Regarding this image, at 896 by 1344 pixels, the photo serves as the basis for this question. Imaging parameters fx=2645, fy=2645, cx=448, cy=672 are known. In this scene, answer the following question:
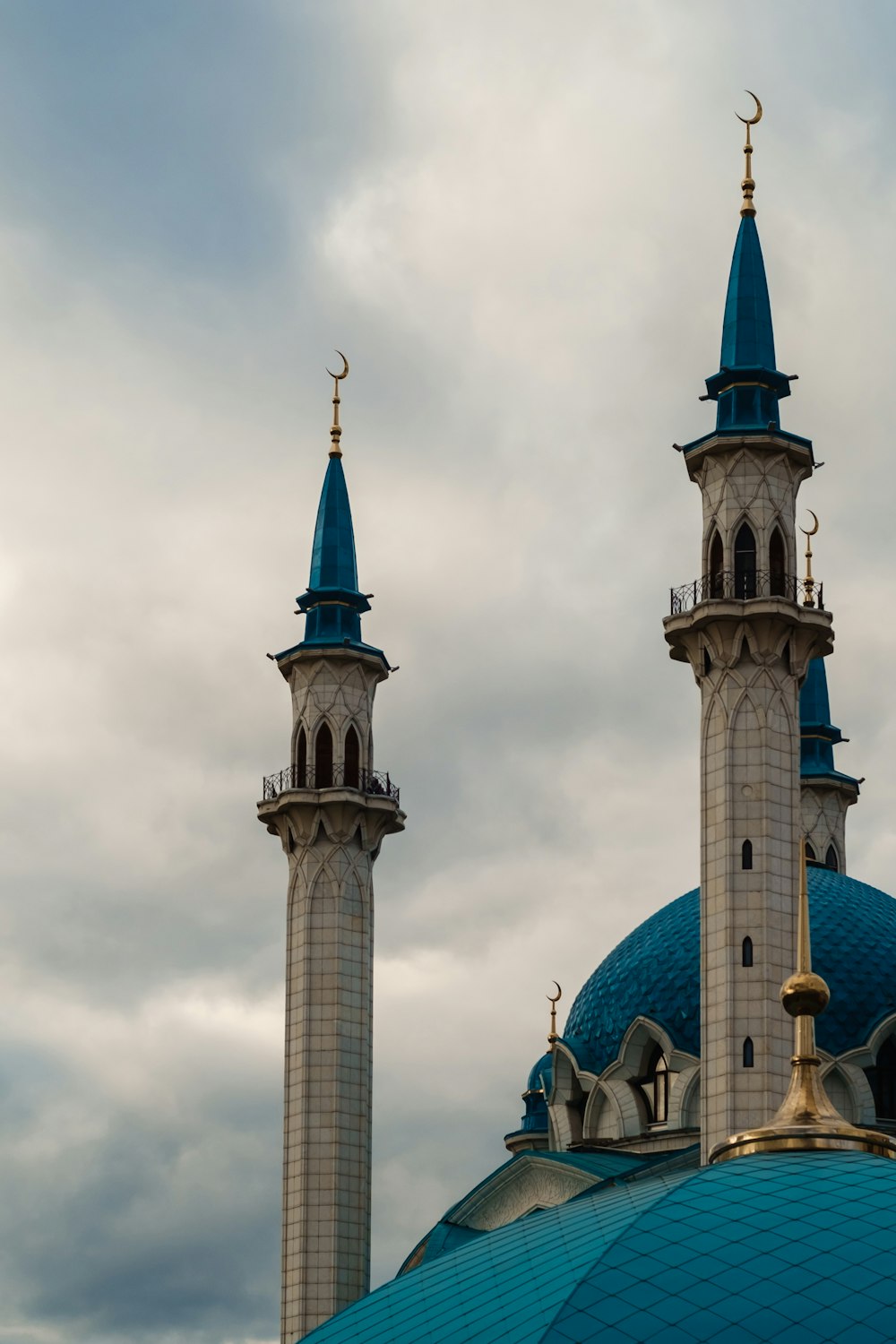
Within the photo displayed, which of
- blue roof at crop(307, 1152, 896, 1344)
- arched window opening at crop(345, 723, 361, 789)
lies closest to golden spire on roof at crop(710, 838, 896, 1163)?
blue roof at crop(307, 1152, 896, 1344)

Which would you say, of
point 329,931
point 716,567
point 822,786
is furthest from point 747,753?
point 822,786

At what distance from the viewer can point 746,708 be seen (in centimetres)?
4462

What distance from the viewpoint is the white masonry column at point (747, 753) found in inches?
1668

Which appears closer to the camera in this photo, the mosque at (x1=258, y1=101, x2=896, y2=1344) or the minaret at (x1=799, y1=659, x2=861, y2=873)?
the mosque at (x1=258, y1=101, x2=896, y2=1344)

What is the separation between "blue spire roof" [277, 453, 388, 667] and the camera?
5619 cm

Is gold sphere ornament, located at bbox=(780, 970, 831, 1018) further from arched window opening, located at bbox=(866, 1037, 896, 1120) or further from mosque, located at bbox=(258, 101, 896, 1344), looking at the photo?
arched window opening, located at bbox=(866, 1037, 896, 1120)

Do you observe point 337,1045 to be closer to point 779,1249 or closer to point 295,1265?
point 295,1265

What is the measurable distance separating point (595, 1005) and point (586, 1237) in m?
20.2

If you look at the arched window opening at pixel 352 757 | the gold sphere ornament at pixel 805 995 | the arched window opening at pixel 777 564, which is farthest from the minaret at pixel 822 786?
the gold sphere ornament at pixel 805 995

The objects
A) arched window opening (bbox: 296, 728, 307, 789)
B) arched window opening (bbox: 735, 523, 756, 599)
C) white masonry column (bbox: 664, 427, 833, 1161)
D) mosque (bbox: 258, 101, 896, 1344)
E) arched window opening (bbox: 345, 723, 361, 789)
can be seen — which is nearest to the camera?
mosque (bbox: 258, 101, 896, 1344)

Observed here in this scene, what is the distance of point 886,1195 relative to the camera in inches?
1251

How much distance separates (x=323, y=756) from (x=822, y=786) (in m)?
14.0

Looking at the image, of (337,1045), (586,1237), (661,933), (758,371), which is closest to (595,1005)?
(661,933)

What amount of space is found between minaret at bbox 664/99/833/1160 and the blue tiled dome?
5.95 meters
